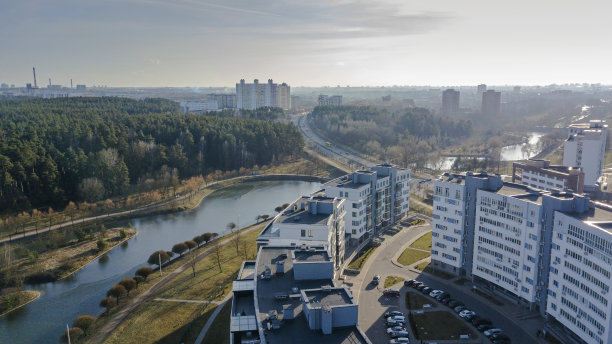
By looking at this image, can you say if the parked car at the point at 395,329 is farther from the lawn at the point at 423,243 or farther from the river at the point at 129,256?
the river at the point at 129,256

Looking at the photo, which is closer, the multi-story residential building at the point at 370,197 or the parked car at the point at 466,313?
the parked car at the point at 466,313

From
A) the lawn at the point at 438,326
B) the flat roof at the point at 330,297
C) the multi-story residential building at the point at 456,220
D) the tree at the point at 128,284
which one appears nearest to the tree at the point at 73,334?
the tree at the point at 128,284

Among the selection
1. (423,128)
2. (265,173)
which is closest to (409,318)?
(265,173)

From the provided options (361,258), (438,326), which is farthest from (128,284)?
(438,326)

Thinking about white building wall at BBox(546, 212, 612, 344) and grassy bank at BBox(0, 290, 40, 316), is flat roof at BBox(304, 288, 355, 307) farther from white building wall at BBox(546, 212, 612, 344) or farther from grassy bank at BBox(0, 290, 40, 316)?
grassy bank at BBox(0, 290, 40, 316)

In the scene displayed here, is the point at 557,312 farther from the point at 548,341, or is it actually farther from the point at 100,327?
the point at 100,327
